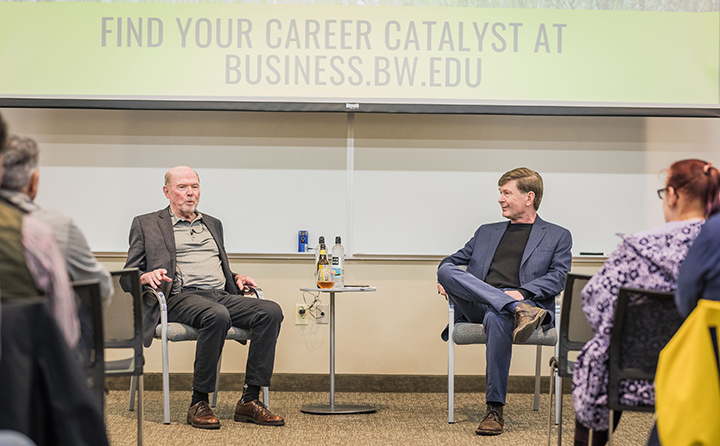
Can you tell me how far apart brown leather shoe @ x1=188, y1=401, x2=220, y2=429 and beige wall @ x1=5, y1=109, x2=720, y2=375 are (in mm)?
937

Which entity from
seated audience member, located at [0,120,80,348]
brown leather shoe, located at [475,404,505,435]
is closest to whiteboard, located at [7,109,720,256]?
brown leather shoe, located at [475,404,505,435]

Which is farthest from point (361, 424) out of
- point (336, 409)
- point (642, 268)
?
point (642, 268)

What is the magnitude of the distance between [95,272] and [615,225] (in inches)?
134

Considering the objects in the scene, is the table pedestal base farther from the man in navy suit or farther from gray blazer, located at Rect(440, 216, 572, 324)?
gray blazer, located at Rect(440, 216, 572, 324)

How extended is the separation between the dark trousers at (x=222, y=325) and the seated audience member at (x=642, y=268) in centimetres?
180

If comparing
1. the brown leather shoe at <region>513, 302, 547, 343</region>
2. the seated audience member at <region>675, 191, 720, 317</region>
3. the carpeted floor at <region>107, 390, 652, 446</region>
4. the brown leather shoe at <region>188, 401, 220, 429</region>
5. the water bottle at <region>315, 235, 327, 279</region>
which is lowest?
the carpeted floor at <region>107, 390, 652, 446</region>

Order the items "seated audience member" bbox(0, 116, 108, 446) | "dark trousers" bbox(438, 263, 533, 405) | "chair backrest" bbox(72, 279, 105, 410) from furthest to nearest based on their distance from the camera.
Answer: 1. "dark trousers" bbox(438, 263, 533, 405)
2. "chair backrest" bbox(72, 279, 105, 410)
3. "seated audience member" bbox(0, 116, 108, 446)

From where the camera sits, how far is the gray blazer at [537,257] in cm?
373

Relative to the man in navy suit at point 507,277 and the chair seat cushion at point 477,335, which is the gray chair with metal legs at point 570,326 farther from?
the chair seat cushion at point 477,335

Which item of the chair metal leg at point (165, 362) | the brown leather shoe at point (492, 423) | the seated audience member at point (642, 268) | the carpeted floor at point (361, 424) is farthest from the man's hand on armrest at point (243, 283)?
the seated audience member at point (642, 268)

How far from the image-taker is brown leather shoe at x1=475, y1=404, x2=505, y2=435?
342cm

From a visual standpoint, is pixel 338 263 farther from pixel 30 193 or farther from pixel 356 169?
pixel 30 193

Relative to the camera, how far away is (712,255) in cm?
182

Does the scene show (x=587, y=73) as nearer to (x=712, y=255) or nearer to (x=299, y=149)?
(x=299, y=149)
